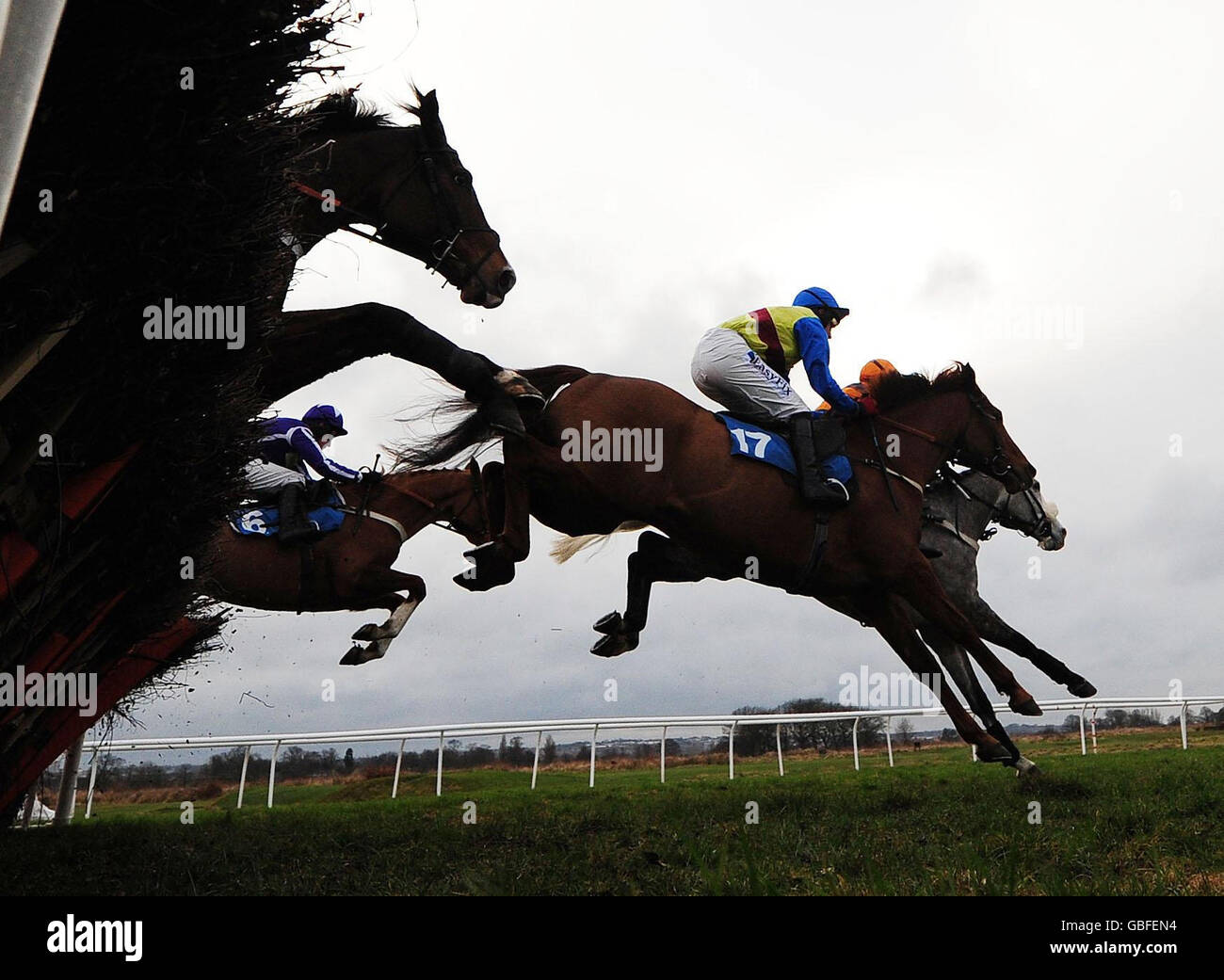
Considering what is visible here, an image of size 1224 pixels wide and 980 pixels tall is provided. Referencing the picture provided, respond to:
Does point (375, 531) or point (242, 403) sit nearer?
point (242, 403)

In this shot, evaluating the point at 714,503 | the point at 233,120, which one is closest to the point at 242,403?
the point at 233,120

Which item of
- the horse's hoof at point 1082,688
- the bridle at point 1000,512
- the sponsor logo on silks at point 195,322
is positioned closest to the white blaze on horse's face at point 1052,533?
the bridle at point 1000,512

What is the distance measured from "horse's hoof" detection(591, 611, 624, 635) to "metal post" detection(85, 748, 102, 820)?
21.6 ft

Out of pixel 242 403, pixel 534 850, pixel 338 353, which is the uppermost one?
pixel 338 353

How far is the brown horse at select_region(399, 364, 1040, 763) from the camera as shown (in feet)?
18.1

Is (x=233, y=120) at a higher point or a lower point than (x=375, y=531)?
higher

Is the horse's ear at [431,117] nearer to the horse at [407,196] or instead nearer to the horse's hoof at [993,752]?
the horse at [407,196]

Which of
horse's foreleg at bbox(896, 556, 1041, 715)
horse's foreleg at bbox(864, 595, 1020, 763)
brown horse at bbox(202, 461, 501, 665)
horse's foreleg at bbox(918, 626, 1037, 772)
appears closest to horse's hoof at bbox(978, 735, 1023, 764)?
horse's foreleg at bbox(864, 595, 1020, 763)

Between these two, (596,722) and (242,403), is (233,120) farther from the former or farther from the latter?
(596,722)

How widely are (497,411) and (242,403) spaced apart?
1361 millimetres
